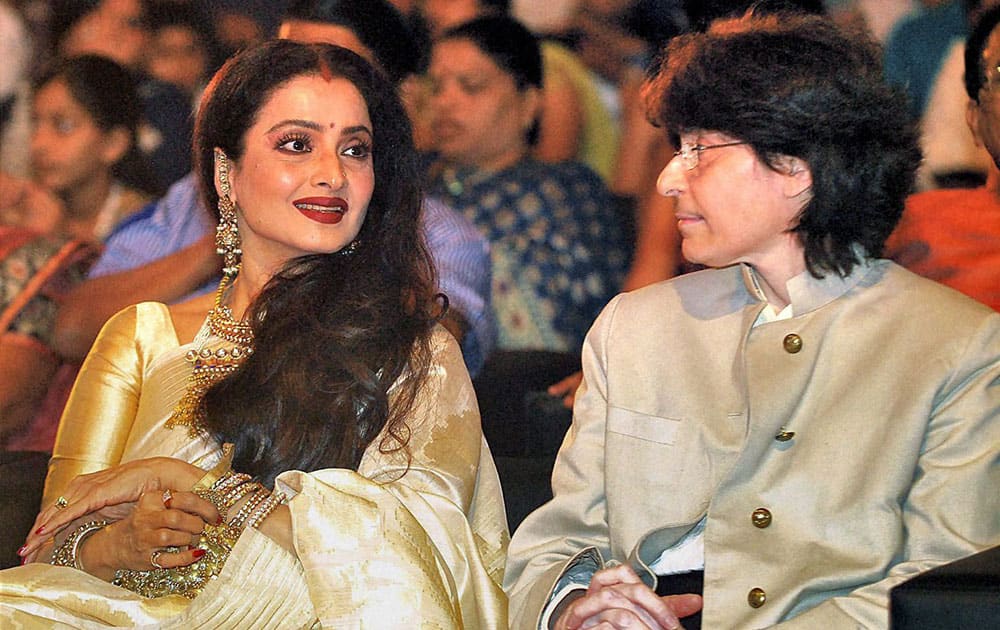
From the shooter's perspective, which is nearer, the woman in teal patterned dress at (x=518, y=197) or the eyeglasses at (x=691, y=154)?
the eyeglasses at (x=691, y=154)

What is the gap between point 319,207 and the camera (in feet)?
9.18

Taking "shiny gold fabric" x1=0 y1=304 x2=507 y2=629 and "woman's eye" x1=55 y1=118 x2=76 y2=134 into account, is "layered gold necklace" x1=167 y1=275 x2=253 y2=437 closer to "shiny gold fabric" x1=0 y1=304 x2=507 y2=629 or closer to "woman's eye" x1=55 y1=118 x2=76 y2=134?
"shiny gold fabric" x1=0 y1=304 x2=507 y2=629

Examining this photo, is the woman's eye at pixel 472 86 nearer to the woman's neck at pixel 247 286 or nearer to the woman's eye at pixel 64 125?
the woman's eye at pixel 64 125

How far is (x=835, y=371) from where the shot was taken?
2.29 m

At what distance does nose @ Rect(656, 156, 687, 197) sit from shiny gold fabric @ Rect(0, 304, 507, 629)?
0.57 meters

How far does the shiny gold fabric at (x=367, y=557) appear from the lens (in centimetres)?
230

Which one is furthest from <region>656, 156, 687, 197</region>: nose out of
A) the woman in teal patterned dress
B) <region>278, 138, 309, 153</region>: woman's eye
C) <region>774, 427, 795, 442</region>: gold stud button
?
the woman in teal patterned dress

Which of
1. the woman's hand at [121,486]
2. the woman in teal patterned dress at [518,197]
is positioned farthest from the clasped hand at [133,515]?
the woman in teal patterned dress at [518,197]

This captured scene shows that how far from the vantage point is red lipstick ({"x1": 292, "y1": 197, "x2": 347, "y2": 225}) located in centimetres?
279

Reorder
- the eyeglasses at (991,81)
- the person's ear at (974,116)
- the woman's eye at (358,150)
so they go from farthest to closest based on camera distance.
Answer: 1. the person's ear at (974,116)
2. the eyeglasses at (991,81)
3. the woman's eye at (358,150)

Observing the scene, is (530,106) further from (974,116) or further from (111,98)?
(974,116)

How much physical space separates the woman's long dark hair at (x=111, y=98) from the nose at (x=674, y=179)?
329 cm

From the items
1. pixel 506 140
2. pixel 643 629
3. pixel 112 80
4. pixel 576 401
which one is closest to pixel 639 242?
pixel 506 140

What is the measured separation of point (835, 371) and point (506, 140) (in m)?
2.79
